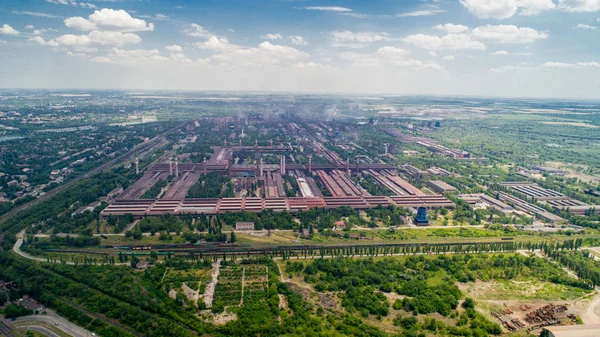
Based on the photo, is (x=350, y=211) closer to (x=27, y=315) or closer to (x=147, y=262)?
(x=147, y=262)

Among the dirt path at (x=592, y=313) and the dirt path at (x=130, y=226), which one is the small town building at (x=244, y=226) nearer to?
the dirt path at (x=130, y=226)

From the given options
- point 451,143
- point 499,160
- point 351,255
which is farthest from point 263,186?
point 451,143

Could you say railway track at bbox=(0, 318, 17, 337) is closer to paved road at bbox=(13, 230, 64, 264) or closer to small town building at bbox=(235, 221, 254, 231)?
paved road at bbox=(13, 230, 64, 264)

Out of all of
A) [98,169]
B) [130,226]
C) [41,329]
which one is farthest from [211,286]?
[98,169]

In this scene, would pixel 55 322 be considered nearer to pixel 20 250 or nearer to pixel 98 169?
pixel 20 250

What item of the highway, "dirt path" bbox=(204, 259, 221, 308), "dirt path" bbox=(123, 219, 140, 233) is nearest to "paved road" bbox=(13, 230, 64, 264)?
the highway
